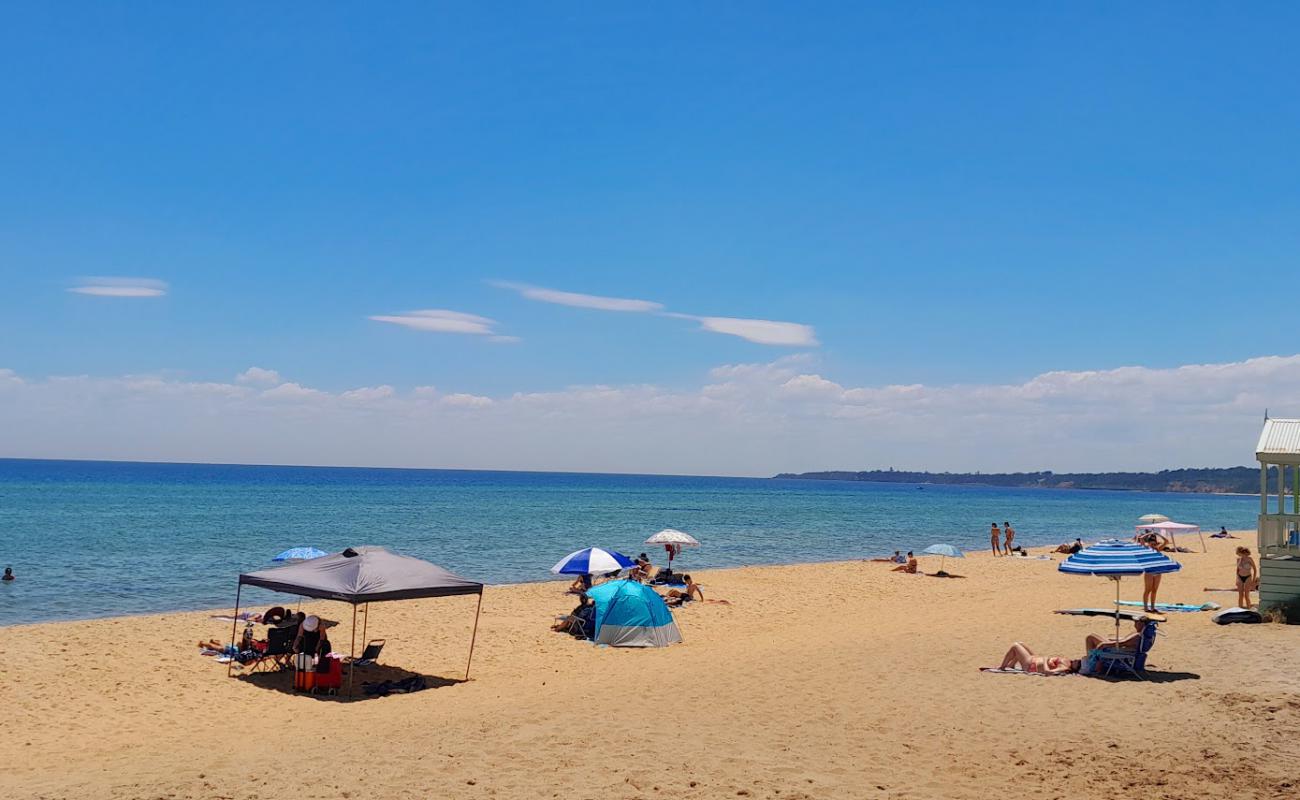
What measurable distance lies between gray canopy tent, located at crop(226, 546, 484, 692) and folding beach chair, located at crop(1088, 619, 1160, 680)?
8448mm

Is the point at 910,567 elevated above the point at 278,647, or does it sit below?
below

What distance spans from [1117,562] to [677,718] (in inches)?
286

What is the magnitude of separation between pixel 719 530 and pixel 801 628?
135ft

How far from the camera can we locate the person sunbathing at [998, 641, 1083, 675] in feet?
42.7

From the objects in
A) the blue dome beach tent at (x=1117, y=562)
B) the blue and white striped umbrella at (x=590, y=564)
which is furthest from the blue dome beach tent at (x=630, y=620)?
the blue dome beach tent at (x=1117, y=562)

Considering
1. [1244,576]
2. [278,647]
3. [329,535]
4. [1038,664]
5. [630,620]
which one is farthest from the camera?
[329,535]

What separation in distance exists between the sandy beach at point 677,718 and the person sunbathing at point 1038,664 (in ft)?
1.11

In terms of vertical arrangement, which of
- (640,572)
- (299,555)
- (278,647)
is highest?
(299,555)

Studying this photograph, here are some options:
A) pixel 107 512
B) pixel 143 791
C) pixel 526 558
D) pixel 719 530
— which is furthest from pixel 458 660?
pixel 107 512

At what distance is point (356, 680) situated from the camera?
13977 millimetres

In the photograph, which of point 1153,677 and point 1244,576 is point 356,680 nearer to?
point 1153,677

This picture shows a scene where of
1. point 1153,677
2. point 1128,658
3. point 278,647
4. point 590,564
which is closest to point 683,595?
point 590,564

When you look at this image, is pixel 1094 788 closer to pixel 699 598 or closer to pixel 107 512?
pixel 699 598

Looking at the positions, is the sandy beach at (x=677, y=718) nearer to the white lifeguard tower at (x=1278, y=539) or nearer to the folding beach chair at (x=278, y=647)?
the folding beach chair at (x=278, y=647)
